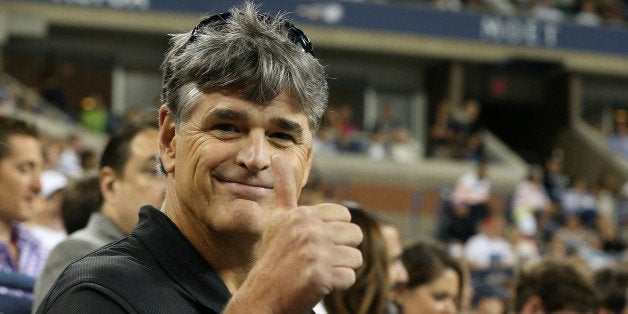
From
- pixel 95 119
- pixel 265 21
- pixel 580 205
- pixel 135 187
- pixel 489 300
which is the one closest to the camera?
pixel 265 21

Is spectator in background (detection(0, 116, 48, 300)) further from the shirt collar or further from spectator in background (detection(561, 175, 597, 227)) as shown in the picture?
spectator in background (detection(561, 175, 597, 227))

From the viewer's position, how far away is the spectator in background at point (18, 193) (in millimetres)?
3518

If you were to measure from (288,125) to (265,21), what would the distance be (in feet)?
0.75

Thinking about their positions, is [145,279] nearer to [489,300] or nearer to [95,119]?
[489,300]

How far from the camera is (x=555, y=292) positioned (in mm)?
4223

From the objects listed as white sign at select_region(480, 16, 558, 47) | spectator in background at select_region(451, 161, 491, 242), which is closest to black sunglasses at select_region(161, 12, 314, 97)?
spectator in background at select_region(451, 161, 491, 242)

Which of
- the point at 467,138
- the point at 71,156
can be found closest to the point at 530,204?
the point at 467,138

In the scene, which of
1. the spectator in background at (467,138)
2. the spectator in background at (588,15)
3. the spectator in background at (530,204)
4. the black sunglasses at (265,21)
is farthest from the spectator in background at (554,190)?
the black sunglasses at (265,21)

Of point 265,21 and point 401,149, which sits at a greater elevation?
point 265,21

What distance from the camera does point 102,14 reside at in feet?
55.9

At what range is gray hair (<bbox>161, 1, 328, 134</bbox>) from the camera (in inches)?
70.6

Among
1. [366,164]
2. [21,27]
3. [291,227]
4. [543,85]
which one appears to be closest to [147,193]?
[291,227]

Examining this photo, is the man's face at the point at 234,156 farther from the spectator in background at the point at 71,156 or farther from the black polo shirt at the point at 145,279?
the spectator in background at the point at 71,156

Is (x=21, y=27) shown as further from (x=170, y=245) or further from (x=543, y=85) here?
(x=170, y=245)
